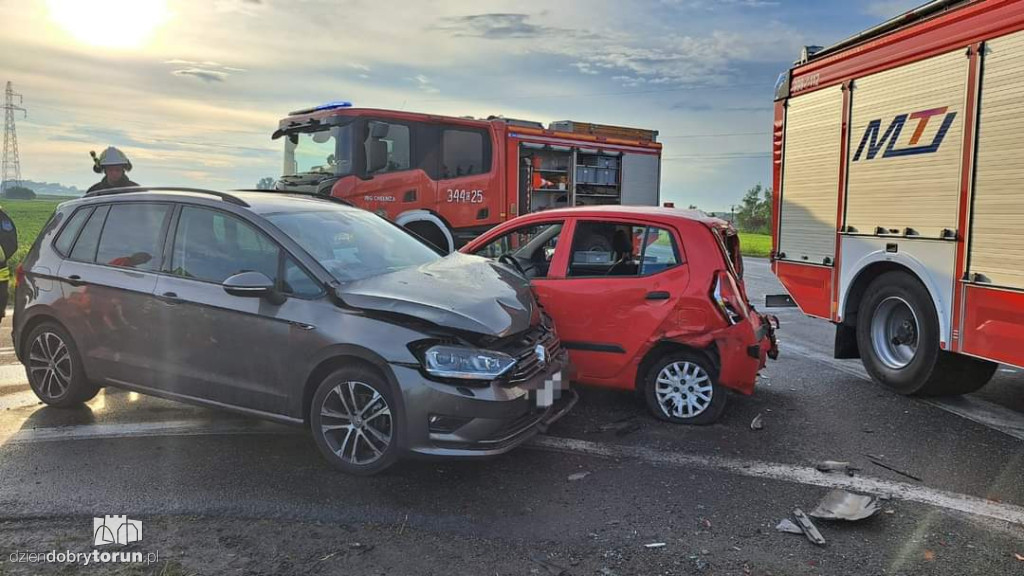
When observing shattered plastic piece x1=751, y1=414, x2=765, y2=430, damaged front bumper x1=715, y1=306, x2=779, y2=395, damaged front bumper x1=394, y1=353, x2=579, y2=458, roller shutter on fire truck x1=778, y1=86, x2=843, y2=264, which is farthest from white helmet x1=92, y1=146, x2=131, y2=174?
roller shutter on fire truck x1=778, y1=86, x2=843, y2=264

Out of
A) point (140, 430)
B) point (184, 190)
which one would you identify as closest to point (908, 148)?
point (184, 190)

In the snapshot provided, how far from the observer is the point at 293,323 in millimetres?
4145

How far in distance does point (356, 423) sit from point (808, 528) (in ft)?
8.12

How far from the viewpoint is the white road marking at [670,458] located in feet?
12.5

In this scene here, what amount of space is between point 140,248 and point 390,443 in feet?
8.07

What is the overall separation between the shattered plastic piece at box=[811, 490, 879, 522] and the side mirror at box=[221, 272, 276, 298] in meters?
3.30

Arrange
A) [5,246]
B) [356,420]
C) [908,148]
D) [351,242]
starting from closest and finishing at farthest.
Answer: [356,420] → [351,242] → [908,148] → [5,246]

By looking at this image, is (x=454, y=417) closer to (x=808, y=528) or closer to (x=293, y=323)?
(x=293, y=323)

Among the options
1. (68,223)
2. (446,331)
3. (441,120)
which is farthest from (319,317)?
(441,120)

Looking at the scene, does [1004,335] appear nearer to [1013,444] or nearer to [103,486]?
[1013,444]

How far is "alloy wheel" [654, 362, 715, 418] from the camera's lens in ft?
16.6

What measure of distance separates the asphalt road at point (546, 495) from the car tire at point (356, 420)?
14 centimetres

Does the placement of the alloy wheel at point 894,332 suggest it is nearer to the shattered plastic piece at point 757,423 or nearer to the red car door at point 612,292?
the shattered plastic piece at point 757,423

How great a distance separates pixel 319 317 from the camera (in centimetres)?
407
